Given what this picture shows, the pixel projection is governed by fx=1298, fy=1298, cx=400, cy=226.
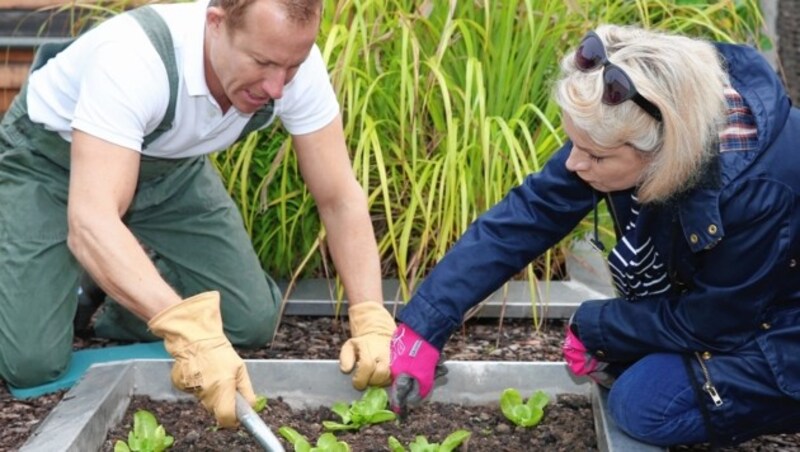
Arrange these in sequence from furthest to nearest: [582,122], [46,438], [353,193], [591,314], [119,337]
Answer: [119,337] → [353,193] → [591,314] → [46,438] → [582,122]

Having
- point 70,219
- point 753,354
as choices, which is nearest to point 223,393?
point 70,219

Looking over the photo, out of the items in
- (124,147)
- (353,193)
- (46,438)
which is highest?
(124,147)

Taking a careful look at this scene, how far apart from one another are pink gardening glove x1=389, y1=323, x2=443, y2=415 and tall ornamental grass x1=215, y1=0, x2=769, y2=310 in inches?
26.0

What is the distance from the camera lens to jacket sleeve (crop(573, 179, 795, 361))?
2449mm

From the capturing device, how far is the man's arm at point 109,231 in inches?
103

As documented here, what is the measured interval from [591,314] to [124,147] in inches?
41.7

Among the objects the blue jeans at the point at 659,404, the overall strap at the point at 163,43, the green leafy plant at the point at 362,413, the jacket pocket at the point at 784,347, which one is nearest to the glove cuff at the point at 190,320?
the green leafy plant at the point at 362,413

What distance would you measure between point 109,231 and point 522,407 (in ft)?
3.14

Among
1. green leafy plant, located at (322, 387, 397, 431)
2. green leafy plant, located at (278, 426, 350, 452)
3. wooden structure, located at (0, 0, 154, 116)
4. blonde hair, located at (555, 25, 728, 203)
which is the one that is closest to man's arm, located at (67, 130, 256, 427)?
green leafy plant, located at (278, 426, 350, 452)

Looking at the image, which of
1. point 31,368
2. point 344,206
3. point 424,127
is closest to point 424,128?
point 424,127

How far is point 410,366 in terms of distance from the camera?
278cm

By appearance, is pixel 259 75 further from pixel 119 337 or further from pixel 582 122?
pixel 119 337

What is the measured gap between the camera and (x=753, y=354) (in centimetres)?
264

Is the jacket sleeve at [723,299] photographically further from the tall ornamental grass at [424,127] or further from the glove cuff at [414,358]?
the tall ornamental grass at [424,127]
